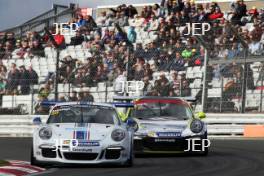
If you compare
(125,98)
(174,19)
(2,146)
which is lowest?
(2,146)

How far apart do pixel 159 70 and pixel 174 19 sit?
14.5 ft

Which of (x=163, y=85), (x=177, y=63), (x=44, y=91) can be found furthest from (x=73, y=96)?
(x=177, y=63)

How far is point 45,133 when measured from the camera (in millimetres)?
11781

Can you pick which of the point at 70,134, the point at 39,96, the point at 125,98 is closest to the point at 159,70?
the point at 39,96

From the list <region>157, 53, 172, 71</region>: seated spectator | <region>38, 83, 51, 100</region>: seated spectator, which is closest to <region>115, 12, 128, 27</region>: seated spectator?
<region>38, 83, 51, 100</region>: seated spectator

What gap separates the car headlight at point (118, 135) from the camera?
38.3 ft

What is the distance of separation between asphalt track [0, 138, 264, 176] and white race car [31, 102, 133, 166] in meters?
0.17

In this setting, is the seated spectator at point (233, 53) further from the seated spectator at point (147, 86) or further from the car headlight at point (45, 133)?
the car headlight at point (45, 133)

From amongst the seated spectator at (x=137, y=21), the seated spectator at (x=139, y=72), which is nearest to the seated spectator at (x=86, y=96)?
the seated spectator at (x=139, y=72)

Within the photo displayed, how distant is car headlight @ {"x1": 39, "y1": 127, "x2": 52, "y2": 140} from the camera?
11.7m

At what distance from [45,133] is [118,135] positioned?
3.57 feet

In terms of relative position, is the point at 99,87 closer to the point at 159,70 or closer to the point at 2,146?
the point at 159,70

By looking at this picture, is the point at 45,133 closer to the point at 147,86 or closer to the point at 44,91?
the point at 147,86

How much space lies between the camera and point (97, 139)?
37.8ft
